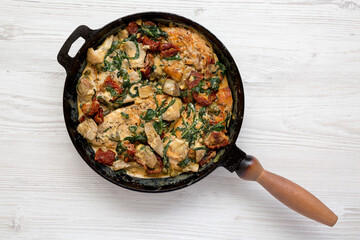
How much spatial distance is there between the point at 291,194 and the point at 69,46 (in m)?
2.05

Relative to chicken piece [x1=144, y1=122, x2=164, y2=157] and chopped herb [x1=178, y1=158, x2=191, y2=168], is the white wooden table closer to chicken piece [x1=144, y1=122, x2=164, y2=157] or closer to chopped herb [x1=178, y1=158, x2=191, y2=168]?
chopped herb [x1=178, y1=158, x2=191, y2=168]

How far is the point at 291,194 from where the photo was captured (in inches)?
107

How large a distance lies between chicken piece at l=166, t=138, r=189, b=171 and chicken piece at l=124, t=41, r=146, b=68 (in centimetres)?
67

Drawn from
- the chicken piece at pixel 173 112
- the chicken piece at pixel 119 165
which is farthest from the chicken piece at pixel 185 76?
the chicken piece at pixel 119 165

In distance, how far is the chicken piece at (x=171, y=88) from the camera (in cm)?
277

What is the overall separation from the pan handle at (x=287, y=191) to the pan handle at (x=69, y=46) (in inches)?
57.1

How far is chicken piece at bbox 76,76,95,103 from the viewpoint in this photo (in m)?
2.78

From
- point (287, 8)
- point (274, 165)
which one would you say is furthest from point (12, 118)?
point (287, 8)

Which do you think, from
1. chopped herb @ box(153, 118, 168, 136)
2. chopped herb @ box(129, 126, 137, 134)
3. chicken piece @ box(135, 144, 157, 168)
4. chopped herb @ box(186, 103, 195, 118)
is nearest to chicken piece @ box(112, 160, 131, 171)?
chicken piece @ box(135, 144, 157, 168)

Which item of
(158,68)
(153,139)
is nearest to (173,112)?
(153,139)

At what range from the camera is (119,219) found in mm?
3141

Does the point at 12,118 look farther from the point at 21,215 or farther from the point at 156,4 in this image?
the point at 156,4

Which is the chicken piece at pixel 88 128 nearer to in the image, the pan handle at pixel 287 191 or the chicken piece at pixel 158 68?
the chicken piece at pixel 158 68

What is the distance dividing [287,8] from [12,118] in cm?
263
